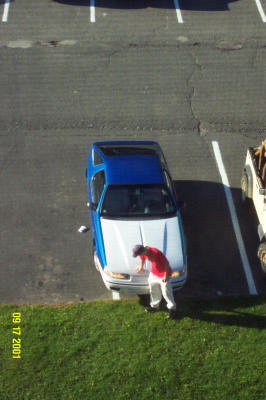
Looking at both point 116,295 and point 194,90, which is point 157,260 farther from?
point 194,90

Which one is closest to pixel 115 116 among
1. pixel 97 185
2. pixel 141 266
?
pixel 97 185

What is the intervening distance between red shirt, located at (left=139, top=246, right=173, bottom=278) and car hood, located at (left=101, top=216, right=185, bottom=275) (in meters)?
0.44

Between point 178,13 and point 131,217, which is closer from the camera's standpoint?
point 131,217

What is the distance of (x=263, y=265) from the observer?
1025 cm

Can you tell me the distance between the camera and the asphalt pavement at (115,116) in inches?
415

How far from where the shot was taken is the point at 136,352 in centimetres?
879

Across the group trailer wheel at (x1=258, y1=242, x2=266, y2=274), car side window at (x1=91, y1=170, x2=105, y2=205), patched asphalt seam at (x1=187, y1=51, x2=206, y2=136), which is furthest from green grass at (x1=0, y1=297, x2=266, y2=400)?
patched asphalt seam at (x1=187, y1=51, x2=206, y2=136)

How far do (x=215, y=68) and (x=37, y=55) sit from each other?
5.32 meters

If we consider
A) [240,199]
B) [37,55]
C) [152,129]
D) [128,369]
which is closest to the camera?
[128,369]

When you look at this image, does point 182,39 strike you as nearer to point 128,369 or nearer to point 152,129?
point 152,129

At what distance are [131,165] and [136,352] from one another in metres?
3.86

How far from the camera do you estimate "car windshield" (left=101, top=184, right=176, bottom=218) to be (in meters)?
10.1

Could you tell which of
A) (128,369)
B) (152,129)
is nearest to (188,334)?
(128,369)

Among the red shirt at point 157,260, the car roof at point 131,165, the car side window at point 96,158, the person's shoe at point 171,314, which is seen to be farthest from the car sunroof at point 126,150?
the person's shoe at point 171,314
